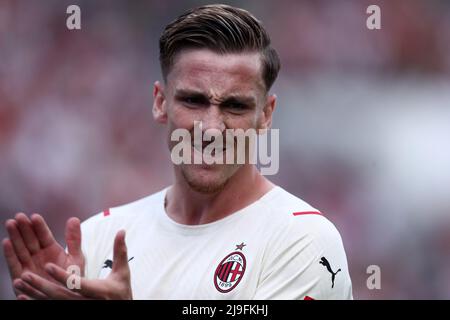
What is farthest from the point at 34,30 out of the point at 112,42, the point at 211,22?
the point at 211,22

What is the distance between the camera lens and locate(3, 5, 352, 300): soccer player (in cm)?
324

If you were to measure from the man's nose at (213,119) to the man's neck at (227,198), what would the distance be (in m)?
0.37

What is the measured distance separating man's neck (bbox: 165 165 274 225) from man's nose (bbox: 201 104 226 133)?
0.37 m

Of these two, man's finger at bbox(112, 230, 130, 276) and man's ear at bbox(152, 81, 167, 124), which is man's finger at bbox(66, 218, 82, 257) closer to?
man's finger at bbox(112, 230, 130, 276)

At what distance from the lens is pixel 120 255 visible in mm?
2842

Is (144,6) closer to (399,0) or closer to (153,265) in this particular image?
(399,0)

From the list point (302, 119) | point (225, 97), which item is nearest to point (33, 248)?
point (225, 97)

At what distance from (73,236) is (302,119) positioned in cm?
461

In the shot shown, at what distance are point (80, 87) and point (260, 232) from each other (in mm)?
4508

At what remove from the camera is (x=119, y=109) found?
7.42 m

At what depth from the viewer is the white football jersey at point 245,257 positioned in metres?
3.29

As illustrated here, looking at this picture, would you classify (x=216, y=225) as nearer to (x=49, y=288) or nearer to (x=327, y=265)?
(x=327, y=265)

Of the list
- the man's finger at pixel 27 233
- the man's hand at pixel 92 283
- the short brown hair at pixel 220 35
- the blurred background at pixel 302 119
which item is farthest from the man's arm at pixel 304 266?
the blurred background at pixel 302 119
